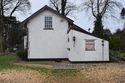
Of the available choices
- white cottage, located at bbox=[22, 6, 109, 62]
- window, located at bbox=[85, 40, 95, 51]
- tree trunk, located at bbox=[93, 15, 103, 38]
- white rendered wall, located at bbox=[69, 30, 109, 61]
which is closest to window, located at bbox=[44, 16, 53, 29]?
white cottage, located at bbox=[22, 6, 109, 62]

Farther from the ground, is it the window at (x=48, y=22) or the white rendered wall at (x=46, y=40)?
the window at (x=48, y=22)

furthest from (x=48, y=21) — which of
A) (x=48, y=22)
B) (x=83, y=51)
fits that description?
(x=83, y=51)

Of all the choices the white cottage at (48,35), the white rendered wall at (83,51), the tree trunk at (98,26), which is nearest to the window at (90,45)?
the white rendered wall at (83,51)

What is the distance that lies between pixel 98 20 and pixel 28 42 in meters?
21.2

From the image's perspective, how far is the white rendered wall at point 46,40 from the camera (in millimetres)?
44875

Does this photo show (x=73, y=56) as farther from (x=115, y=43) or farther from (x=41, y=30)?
(x=115, y=43)

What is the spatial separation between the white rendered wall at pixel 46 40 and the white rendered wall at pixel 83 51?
2.76 metres

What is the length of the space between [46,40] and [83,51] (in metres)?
4.98

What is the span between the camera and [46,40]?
147ft

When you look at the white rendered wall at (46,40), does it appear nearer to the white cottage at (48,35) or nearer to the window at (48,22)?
the white cottage at (48,35)

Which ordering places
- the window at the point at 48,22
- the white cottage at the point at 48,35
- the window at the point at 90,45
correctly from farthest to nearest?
the window at the point at 48,22
the white cottage at the point at 48,35
the window at the point at 90,45

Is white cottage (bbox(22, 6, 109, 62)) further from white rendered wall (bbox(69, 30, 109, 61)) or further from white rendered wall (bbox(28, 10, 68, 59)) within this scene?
white rendered wall (bbox(69, 30, 109, 61))

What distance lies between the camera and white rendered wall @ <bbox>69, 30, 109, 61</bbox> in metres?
42.2

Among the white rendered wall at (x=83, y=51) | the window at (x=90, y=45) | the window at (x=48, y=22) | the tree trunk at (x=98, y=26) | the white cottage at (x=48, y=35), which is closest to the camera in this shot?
the white rendered wall at (x=83, y=51)
